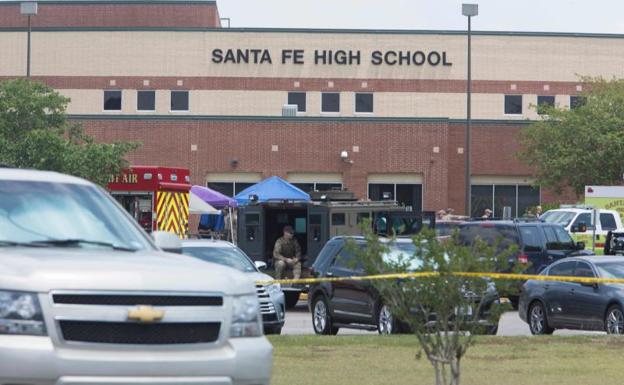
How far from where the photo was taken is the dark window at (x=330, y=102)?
66.2 meters

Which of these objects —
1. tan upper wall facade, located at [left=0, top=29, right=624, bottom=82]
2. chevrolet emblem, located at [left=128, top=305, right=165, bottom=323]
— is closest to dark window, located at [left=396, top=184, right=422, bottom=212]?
tan upper wall facade, located at [left=0, top=29, right=624, bottom=82]

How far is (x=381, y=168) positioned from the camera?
59.6 meters

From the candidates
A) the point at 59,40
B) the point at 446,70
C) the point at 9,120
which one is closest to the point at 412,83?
the point at 446,70

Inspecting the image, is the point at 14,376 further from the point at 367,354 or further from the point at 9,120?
the point at 9,120

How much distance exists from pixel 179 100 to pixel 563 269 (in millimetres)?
41570

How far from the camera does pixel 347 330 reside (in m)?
25.9

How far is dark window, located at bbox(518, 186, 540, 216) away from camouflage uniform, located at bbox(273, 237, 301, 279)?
103 ft

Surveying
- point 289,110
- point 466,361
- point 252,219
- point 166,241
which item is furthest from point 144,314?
point 289,110

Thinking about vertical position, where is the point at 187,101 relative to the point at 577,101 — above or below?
below

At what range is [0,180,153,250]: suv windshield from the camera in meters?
9.38

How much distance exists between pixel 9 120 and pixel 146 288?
3918 centimetres

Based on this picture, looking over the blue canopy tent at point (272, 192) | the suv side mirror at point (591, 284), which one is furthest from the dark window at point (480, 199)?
the suv side mirror at point (591, 284)

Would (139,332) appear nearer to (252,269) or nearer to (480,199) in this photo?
(252,269)

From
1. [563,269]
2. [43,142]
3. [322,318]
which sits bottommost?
[322,318]
